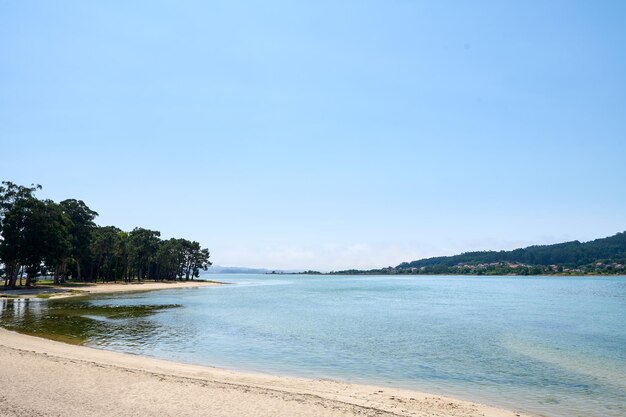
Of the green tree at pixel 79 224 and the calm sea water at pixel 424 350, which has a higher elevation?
the green tree at pixel 79 224

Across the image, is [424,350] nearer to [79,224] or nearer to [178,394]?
[178,394]

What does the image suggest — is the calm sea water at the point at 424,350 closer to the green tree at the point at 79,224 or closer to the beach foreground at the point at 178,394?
the beach foreground at the point at 178,394

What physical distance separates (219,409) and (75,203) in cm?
9392

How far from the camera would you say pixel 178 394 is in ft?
43.0

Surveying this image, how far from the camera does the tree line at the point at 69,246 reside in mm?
66188

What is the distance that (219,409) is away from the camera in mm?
11781

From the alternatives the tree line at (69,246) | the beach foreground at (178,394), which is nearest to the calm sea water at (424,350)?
the beach foreground at (178,394)

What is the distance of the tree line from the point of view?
66.2 meters

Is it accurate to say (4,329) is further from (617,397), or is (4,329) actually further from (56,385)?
(617,397)

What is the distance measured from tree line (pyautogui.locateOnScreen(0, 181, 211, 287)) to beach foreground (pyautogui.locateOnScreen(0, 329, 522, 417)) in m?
56.7

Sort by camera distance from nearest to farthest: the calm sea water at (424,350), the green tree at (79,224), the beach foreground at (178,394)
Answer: the beach foreground at (178,394) < the calm sea water at (424,350) < the green tree at (79,224)

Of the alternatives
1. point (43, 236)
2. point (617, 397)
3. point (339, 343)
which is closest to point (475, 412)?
point (617, 397)

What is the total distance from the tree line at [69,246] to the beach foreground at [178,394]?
186ft

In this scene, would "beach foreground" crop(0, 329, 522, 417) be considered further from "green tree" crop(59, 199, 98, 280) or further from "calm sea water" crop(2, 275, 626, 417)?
"green tree" crop(59, 199, 98, 280)
